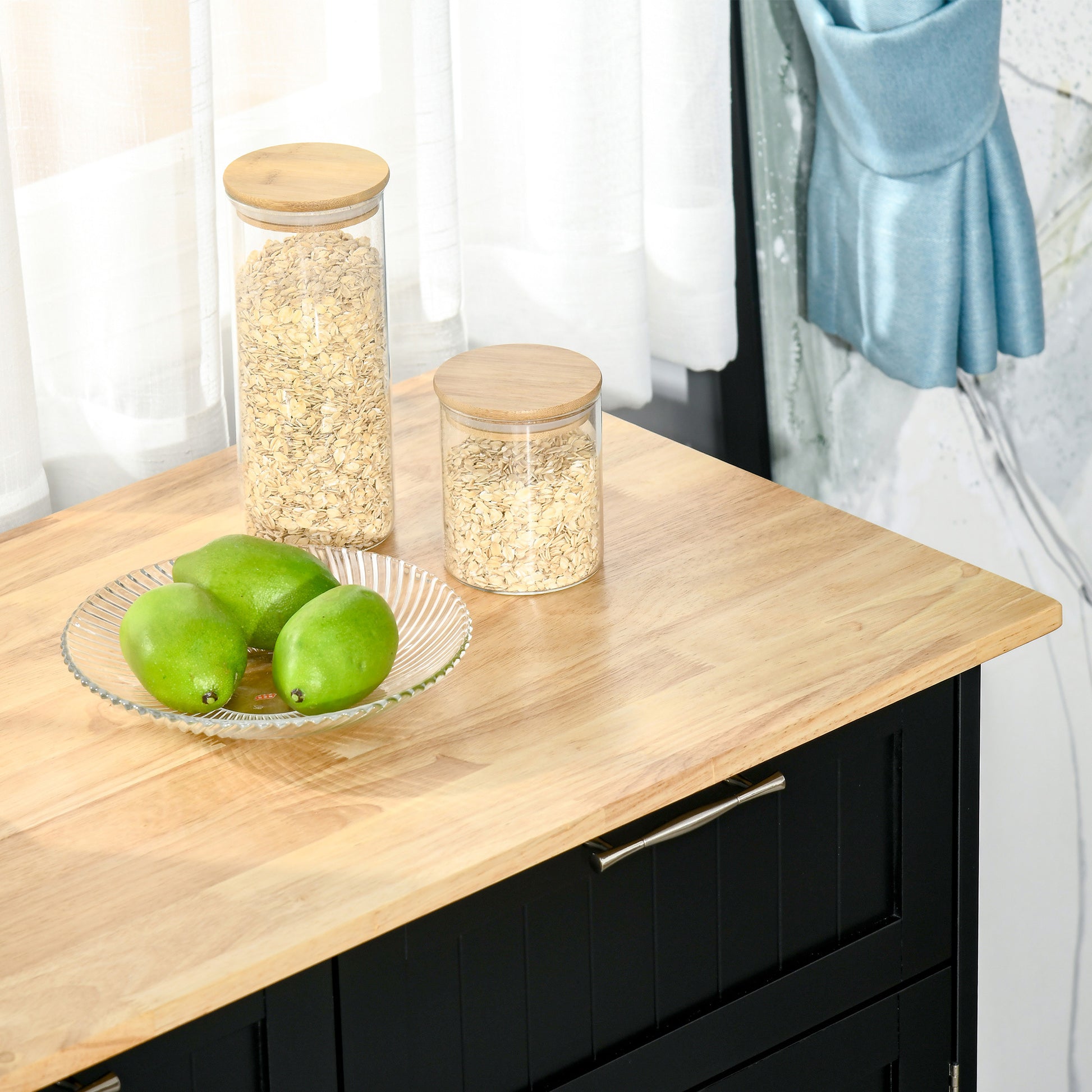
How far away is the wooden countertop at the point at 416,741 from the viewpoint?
81 centimetres

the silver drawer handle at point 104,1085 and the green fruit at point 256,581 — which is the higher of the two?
the green fruit at point 256,581

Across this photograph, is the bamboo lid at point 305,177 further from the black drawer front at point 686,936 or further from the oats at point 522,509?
the black drawer front at point 686,936

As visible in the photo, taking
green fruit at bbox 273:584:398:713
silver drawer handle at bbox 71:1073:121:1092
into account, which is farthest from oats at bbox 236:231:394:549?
silver drawer handle at bbox 71:1073:121:1092

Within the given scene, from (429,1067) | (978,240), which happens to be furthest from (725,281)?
(429,1067)

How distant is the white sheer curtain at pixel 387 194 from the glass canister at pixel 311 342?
16 centimetres

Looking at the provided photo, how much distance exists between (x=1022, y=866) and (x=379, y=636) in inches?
46.3

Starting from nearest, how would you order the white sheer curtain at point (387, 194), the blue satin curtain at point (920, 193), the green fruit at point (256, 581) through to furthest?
the green fruit at point (256, 581) < the white sheer curtain at point (387, 194) < the blue satin curtain at point (920, 193)

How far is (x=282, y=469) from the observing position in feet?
3.68

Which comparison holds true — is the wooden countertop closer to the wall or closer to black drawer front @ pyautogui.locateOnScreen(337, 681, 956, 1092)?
black drawer front @ pyautogui.locateOnScreen(337, 681, 956, 1092)

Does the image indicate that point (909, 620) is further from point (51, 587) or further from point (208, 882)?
point (51, 587)

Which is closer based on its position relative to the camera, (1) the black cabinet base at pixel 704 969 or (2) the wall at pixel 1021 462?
(1) the black cabinet base at pixel 704 969

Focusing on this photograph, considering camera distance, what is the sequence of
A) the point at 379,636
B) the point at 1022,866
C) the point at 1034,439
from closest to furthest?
1. the point at 379,636
2. the point at 1034,439
3. the point at 1022,866

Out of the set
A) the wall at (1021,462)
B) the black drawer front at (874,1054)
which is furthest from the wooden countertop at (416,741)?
the wall at (1021,462)

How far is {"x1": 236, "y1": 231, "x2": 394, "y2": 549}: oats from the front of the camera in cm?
108
